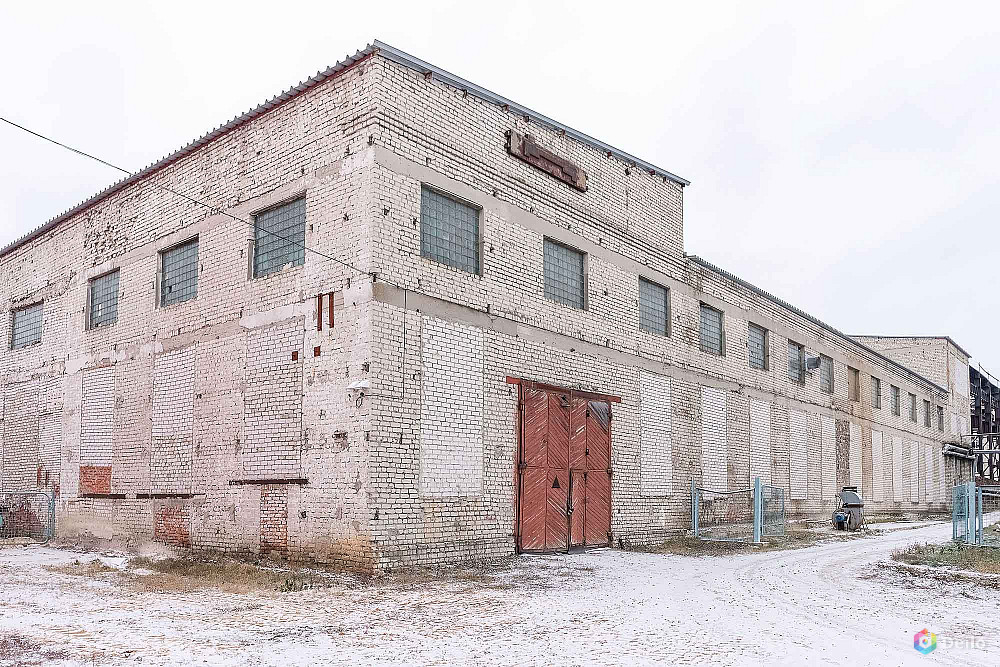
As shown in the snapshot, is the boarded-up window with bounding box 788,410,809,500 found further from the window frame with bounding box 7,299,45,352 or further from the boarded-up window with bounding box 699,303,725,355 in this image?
the window frame with bounding box 7,299,45,352

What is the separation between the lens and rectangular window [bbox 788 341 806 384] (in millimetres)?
25938

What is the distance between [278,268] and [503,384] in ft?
13.8

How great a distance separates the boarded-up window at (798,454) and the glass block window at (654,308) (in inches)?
310

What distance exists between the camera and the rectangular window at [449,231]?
13.8 meters

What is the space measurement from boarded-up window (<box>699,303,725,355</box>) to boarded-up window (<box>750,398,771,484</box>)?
7.15ft

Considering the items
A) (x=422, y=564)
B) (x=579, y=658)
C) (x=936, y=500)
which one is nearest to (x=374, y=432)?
(x=422, y=564)

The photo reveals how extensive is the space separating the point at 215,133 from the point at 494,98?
5.07 m

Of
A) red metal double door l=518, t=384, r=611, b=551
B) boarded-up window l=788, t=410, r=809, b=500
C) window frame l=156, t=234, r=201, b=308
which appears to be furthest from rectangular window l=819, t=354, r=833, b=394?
window frame l=156, t=234, r=201, b=308

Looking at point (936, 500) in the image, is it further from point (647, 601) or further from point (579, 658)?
point (579, 658)

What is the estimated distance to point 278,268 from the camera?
14.3m

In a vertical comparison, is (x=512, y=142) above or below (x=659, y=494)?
above

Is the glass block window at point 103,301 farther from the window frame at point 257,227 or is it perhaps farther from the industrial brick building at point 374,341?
the window frame at point 257,227

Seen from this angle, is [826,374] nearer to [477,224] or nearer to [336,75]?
[477,224]

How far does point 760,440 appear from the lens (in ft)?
76.8
